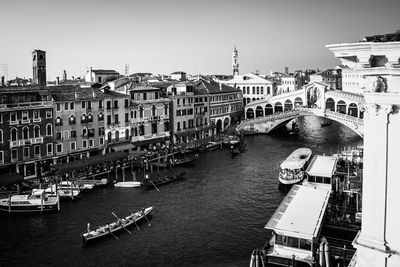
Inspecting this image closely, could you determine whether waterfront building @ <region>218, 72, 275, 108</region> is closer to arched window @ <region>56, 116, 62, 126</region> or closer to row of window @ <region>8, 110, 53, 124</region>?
arched window @ <region>56, 116, 62, 126</region>

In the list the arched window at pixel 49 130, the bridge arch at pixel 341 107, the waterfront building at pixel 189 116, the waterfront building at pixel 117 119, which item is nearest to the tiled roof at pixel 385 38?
the arched window at pixel 49 130

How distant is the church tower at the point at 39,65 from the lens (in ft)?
84.5

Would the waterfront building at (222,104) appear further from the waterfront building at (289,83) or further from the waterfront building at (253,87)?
the waterfront building at (289,83)

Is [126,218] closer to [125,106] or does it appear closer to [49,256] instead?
[49,256]

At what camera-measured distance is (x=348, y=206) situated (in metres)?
15.4

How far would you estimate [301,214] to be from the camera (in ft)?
43.3

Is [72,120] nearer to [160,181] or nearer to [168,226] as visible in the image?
[160,181]

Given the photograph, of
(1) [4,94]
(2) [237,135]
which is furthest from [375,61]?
(2) [237,135]

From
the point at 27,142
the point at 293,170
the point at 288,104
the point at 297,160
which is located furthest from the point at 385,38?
the point at 288,104

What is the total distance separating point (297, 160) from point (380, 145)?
19052mm

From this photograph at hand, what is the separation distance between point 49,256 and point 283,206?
7029 mm

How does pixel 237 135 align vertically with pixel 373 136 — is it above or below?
below

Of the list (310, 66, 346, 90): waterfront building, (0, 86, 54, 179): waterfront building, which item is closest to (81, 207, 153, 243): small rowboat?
(0, 86, 54, 179): waterfront building

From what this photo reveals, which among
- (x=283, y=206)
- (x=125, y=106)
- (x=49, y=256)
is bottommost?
(x=49, y=256)
